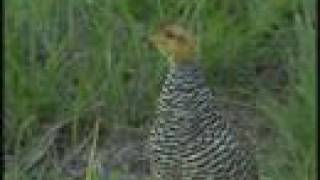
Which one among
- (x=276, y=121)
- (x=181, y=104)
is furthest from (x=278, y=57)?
(x=181, y=104)

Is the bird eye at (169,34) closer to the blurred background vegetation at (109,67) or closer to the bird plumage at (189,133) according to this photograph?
the bird plumage at (189,133)

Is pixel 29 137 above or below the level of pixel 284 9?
below

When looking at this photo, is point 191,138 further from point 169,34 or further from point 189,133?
point 169,34

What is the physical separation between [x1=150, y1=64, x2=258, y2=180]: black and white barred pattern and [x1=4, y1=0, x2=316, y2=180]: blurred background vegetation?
23 centimetres

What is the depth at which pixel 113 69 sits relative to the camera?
2.82 meters

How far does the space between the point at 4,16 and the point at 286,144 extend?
74 centimetres

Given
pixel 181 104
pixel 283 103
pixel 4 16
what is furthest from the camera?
pixel 4 16

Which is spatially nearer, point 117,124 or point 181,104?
point 181,104

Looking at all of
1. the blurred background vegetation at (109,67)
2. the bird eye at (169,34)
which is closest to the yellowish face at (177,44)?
the bird eye at (169,34)

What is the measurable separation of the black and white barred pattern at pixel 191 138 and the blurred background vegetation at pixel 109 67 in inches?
9.2

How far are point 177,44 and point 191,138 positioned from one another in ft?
0.61

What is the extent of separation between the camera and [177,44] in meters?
2.41

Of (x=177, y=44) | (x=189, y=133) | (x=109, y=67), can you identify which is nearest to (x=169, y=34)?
(x=177, y=44)

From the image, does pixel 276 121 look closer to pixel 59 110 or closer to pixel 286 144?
pixel 286 144
